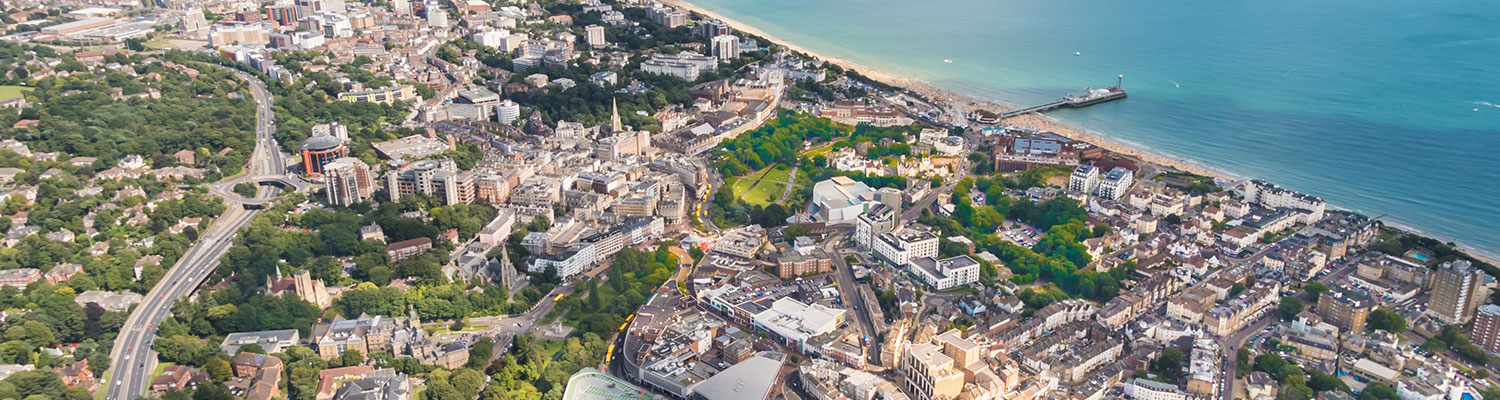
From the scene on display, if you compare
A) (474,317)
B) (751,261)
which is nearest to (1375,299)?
(751,261)

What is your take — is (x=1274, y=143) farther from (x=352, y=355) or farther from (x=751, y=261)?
(x=352, y=355)

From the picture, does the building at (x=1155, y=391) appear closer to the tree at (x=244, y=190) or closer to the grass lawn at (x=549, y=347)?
the grass lawn at (x=549, y=347)

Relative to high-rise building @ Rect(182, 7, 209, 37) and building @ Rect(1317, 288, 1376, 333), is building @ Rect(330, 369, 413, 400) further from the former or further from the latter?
high-rise building @ Rect(182, 7, 209, 37)

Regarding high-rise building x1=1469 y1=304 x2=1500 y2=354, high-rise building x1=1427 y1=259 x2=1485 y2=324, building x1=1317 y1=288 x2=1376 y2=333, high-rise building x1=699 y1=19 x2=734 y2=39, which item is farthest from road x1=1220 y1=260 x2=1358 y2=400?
high-rise building x1=699 y1=19 x2=734 y2=39

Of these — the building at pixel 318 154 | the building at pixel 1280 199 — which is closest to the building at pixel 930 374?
the building at pixel 1280 199

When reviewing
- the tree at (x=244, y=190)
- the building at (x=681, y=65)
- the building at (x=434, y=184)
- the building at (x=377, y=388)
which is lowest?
the building at (x=377, y=388)

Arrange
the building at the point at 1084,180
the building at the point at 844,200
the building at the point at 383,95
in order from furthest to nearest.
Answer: the building at the point at 383,95
the building at the point at 1084,180
the building at the point at 844,200

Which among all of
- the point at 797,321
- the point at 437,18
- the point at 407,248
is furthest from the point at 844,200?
the point at 437,18

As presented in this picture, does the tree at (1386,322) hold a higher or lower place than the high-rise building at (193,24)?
lower
